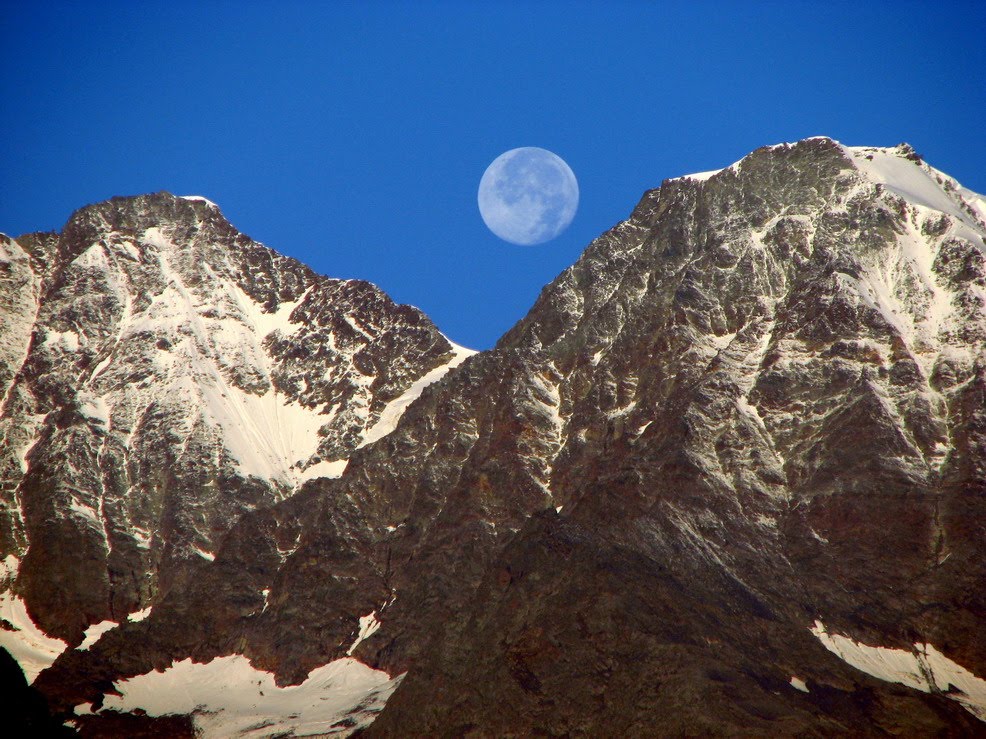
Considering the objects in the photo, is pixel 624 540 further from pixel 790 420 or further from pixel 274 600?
pixel 274 600

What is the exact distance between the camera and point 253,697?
161 m

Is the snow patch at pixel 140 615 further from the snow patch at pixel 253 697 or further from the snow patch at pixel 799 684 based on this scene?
the snow patch at pixel 799 684

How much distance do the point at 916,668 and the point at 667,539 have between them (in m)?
31.1

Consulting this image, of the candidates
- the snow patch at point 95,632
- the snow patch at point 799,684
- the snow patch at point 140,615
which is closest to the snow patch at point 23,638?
the snow patch at point 95,632

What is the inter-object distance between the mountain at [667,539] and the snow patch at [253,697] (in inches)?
22.6

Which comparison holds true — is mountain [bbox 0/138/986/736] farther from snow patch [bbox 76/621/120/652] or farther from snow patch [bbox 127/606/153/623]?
snow patch [bbox 76/621/120/652]

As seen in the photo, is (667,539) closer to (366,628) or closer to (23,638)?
(366,628)

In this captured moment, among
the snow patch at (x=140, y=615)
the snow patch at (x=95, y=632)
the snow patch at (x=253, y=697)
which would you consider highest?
the snow patch at (x=140, y=615)

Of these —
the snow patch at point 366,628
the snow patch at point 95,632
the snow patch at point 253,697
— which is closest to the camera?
the snow patch at point 253,697

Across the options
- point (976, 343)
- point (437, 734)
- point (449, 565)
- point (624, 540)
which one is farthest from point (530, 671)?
point (976, 343)

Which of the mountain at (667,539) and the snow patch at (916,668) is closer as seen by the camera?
the snow patch at (916,668)

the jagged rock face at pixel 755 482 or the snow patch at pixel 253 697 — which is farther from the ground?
the jagged rock face at pixel 755 482

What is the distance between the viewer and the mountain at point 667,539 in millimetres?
121375

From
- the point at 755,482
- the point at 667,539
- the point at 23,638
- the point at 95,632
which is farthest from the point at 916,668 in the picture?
the point at 23,638
